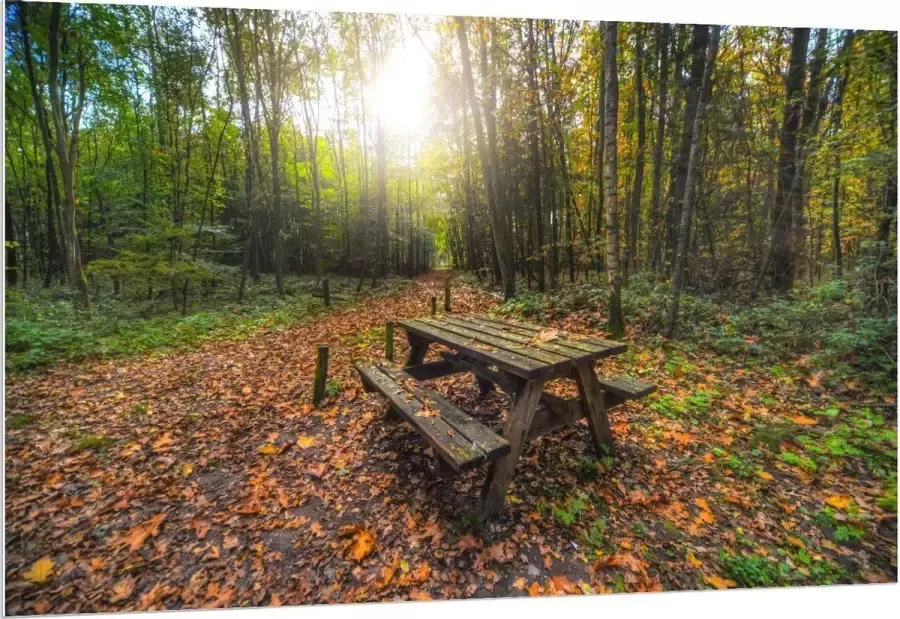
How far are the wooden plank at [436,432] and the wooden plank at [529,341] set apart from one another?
0.88 metres

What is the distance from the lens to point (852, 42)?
9.04ft

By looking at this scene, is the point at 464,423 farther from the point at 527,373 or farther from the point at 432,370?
the point at 432,370

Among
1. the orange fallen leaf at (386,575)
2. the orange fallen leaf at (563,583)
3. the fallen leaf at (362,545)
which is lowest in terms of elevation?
the orange fallen leaf at (563,583)

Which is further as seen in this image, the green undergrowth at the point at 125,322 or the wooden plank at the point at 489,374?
the green undergrowth at the point at 125,322

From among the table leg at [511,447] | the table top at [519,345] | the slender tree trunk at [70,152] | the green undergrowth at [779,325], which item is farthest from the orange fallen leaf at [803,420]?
the slender tree trunk at [70,152]

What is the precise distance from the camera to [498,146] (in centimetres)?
955

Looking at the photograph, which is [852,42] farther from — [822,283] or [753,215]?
[753,215]

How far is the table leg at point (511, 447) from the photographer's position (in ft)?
7.11

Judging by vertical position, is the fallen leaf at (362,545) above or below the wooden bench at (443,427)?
below

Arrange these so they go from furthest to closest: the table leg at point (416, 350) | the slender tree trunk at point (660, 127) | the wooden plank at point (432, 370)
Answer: the slender tree trunk at point (660, 127)
the table leg at point (416, 350)
the wooden plank at point (432, 370)

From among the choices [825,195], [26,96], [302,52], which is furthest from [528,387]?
[302,52]

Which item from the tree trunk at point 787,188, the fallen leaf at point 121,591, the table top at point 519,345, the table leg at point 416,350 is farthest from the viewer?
the tree trunk at point 787,188

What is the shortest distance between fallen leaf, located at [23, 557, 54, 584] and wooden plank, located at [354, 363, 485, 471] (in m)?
2.10

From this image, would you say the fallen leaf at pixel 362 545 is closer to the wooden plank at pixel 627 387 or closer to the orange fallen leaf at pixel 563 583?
the orange fallen leaf at pixel 563 583
